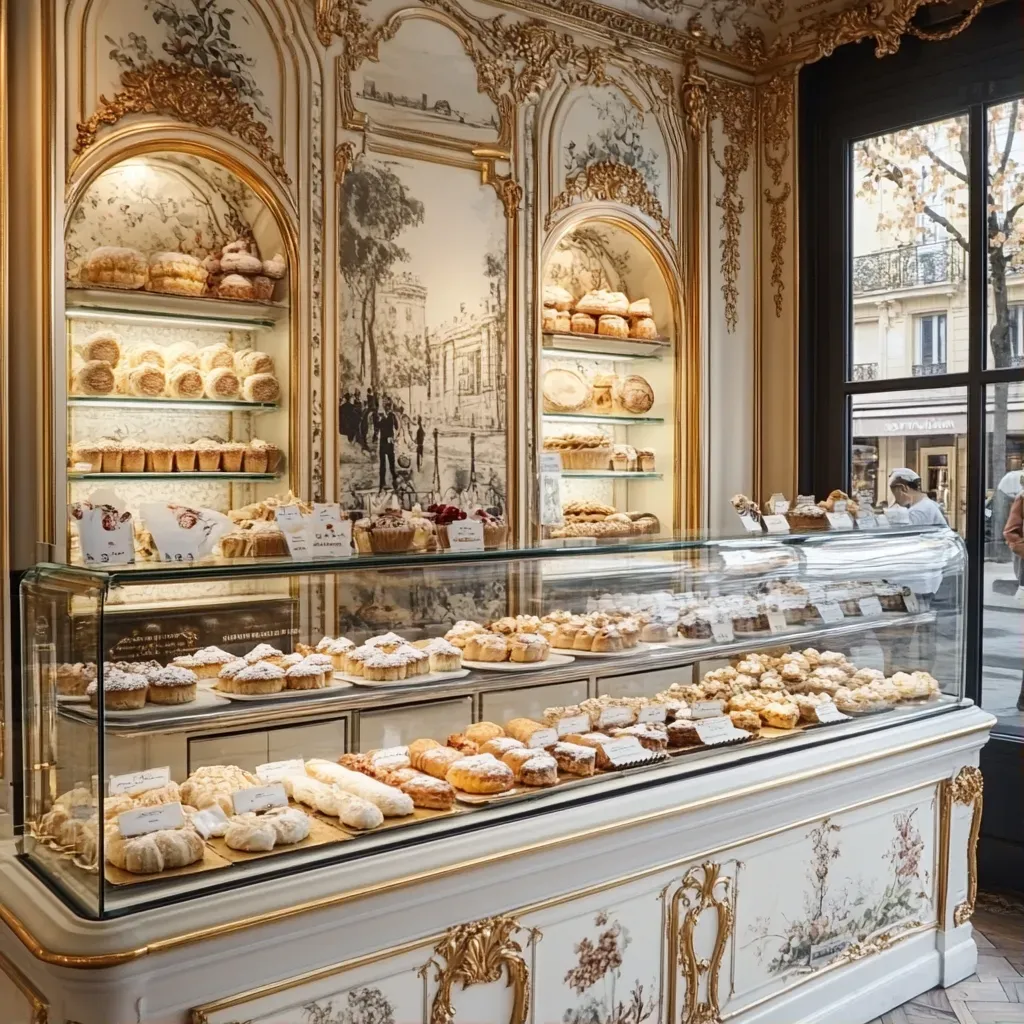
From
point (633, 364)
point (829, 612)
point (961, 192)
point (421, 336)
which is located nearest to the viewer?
point (829, 612)

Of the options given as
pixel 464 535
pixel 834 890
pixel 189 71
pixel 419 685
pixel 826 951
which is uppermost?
pixel 189 71

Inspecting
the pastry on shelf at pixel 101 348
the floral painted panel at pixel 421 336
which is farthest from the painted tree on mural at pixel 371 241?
the pastry on shelf at pixel 101 348

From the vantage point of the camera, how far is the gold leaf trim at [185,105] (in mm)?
3430

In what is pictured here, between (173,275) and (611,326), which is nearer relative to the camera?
(173,275)

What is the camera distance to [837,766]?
3.10 meters

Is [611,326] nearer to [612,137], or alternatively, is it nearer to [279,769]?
[612,137]

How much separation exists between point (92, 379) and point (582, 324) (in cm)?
210

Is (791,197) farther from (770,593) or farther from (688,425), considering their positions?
(770,593)

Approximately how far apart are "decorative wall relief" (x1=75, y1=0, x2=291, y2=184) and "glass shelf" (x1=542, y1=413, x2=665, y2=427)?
5.18ft

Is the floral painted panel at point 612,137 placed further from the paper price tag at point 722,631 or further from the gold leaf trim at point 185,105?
the paper price tag at point 722,631

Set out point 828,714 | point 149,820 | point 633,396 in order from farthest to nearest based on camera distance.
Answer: point 633,396
point 828,714
point 149,820

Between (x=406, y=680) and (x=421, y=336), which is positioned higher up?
(x=421, y=336)

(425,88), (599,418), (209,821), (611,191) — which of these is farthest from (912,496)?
(209,821)

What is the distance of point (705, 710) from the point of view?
3.08 meters
